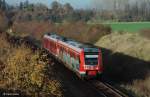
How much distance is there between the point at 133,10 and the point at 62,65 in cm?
7457

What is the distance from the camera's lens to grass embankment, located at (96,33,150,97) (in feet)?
97.5

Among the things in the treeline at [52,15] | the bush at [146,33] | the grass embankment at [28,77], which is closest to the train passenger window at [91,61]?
the grass embankment at [28,77]

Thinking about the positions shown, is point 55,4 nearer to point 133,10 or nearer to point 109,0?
point 109,0

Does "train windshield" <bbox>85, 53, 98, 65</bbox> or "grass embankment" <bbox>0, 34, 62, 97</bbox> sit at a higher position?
"grass embankment" <bbox>0, 34, 62, 97</bbox>

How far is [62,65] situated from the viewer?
127 feet

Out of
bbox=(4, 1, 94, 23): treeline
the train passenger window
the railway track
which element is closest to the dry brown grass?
bbox=(4, 1, 94, 23): treeline

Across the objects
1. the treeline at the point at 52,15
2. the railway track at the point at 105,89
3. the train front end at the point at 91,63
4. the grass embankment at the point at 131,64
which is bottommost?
the treeline at the point at 52,15

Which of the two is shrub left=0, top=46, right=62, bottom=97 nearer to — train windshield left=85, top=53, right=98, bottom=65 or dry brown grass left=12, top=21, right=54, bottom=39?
train windshield left=85, top=53, right=98, bottom=65

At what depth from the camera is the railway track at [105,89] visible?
80.1ft

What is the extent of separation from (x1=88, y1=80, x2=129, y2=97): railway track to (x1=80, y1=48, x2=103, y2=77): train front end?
70 cm

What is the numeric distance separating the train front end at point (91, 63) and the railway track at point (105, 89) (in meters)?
0.70

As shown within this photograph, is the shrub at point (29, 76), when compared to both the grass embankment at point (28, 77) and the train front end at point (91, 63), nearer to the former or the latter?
the grass embankment at point (28, 77)

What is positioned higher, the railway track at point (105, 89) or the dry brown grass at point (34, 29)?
the railway track at point (105, 89)

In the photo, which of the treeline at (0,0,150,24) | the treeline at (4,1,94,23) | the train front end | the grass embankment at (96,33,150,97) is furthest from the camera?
the treeline at (4,1,94,23)
